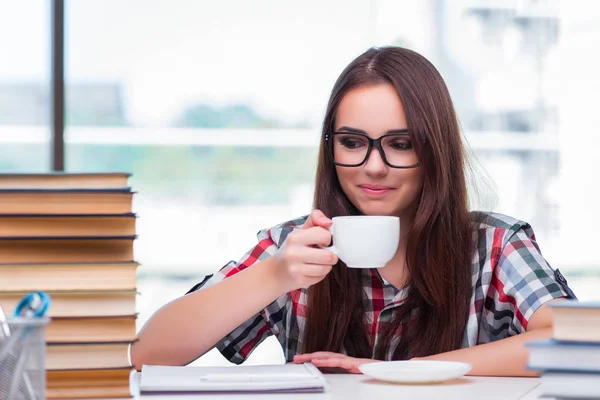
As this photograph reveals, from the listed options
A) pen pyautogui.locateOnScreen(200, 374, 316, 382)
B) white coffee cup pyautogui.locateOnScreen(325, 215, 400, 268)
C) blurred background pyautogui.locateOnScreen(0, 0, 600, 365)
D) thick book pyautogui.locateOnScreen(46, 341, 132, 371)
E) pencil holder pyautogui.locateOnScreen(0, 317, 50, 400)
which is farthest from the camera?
blurred background pyautogui.locateOnScreen(0, 0, 600, 365)

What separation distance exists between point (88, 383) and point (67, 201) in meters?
0.23

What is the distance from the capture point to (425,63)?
5.56 feet

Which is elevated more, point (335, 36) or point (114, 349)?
point (335, 36)

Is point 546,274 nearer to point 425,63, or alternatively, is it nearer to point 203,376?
point 425,63

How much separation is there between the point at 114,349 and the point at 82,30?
9.71 ft

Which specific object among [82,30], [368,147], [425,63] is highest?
[82,30]

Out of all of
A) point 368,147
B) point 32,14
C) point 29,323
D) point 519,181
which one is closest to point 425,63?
point 368,147

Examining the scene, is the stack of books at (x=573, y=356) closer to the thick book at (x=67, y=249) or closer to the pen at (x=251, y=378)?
the pen at (x=251, y=378)

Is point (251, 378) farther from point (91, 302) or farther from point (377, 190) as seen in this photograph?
point (377, 190)

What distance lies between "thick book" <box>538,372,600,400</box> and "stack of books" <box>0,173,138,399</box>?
484 mm

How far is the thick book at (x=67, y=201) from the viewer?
3.49ft

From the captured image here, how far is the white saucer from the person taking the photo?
1141 millimetres

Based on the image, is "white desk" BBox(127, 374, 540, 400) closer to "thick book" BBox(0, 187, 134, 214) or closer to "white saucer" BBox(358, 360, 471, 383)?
"white saucer" BBox(358, 360, 471, 383)

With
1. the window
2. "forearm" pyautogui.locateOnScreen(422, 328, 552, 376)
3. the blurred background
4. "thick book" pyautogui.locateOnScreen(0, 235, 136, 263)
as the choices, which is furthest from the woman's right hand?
the blurred background
